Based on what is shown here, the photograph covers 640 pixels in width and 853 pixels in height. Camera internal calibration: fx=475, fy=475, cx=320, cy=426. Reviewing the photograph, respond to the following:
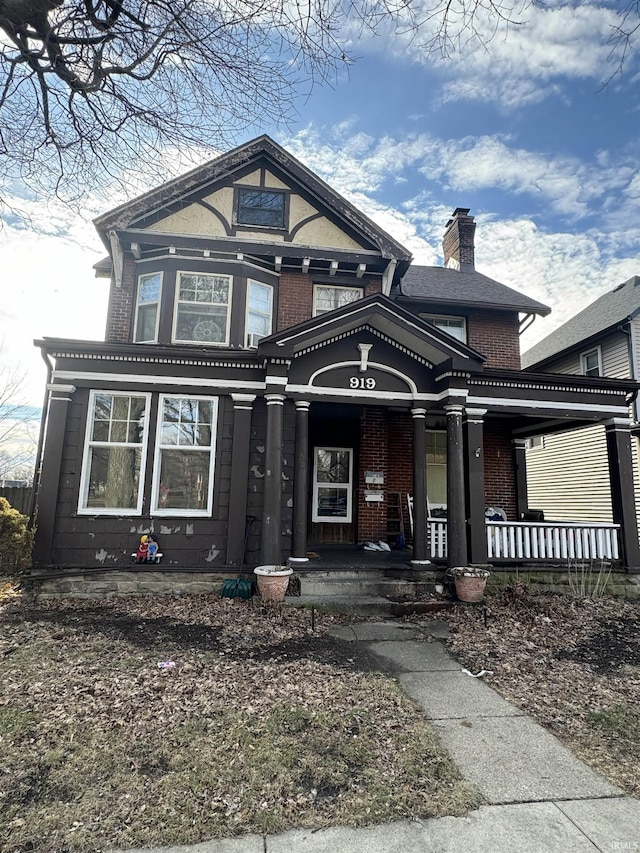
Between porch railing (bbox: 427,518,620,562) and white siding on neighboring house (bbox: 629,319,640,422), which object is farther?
white siding on neighboring house (bbox: 629,319,640,422)

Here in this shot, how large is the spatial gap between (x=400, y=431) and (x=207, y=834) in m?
8.90

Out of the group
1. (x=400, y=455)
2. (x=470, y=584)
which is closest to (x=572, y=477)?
(x=400, y=455)

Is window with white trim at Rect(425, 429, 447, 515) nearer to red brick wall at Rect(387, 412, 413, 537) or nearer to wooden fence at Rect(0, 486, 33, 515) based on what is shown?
red brick wall at Rect(387, 412, 413, 537)

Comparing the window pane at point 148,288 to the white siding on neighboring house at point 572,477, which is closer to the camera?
the window pane at point 148,288

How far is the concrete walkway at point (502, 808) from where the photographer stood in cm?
237

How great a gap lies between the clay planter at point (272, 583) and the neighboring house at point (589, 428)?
33.1 feet

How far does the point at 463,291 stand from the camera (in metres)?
12.2

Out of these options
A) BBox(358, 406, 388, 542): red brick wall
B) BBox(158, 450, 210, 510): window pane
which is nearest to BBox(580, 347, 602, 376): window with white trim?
BBox(358, 406, 388, 542): red brick wall

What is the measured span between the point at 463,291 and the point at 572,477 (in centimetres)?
785

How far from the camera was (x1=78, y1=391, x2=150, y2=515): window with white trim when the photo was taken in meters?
7.64

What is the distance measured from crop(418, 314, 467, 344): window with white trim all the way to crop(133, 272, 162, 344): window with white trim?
245 inches

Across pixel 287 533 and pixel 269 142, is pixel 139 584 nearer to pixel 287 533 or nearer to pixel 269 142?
pixel 287 533

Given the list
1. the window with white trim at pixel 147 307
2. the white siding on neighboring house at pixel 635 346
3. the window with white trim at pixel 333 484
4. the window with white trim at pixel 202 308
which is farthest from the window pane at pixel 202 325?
the white siding on neighboring house at pixel 635 346

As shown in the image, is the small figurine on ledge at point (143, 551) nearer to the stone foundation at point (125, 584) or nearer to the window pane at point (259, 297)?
the stone foundation at point (125, 584)
